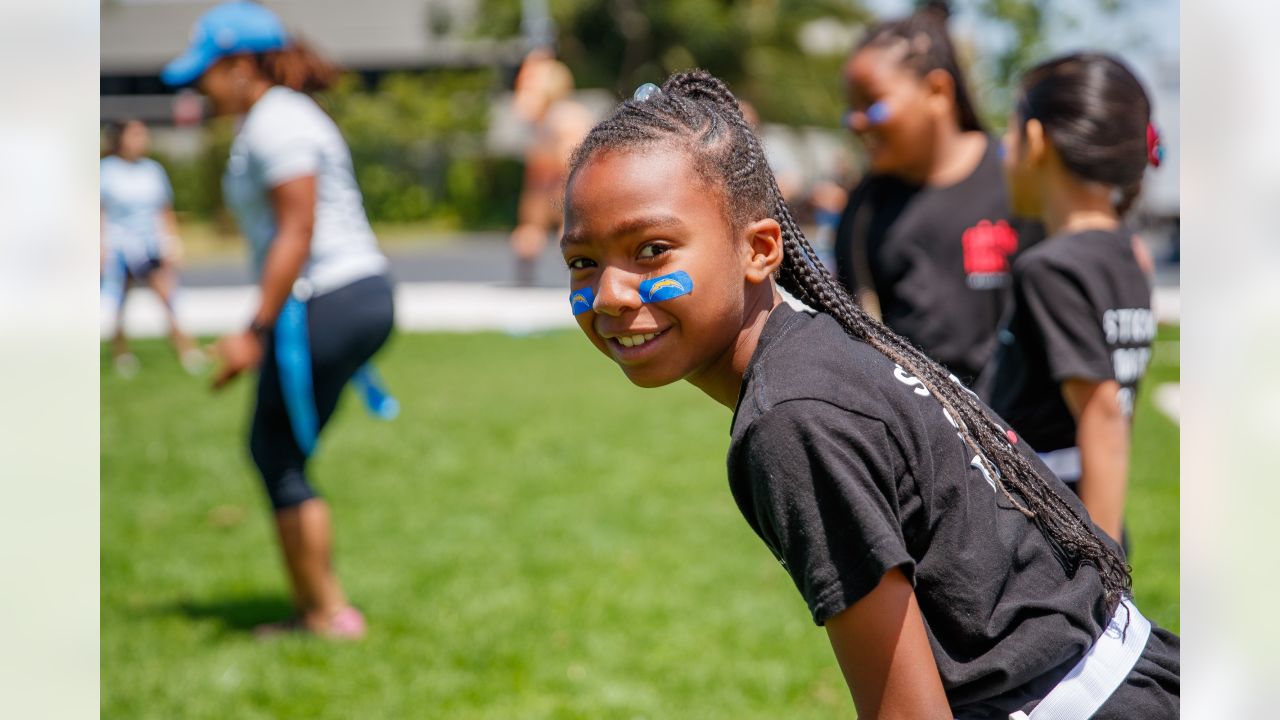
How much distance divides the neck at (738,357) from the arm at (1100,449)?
1.07 m

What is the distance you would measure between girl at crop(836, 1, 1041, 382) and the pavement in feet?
22.9

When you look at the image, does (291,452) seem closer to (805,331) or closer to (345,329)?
(345,329)

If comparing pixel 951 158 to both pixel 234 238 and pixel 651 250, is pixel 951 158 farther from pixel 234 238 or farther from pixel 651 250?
pixel 234 238

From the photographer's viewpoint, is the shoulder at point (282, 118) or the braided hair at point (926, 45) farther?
the shoulder at point (282, 118)

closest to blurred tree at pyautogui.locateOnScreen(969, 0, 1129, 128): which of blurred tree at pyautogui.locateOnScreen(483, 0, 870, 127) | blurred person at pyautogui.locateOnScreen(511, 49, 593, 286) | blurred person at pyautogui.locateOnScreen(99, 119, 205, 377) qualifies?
blurred person at pyautogui.locateOnScreen(511, 49, 593, 286)

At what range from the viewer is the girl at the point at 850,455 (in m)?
1.61

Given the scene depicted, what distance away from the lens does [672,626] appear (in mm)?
4664

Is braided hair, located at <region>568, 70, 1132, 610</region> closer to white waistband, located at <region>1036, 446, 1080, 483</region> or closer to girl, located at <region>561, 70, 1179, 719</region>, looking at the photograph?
girl, located at <region>561, 70, 1179, 719</region>

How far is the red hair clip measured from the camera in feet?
9.50

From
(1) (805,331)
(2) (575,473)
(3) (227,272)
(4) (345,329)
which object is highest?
(1) (805,331)

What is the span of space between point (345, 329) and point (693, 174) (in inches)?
113

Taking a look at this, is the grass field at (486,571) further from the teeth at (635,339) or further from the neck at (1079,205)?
the teeth at (635,339)

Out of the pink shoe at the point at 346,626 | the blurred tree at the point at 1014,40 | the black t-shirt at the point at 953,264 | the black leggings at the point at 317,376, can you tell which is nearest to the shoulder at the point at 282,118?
the black leggings at the point at 317,376
